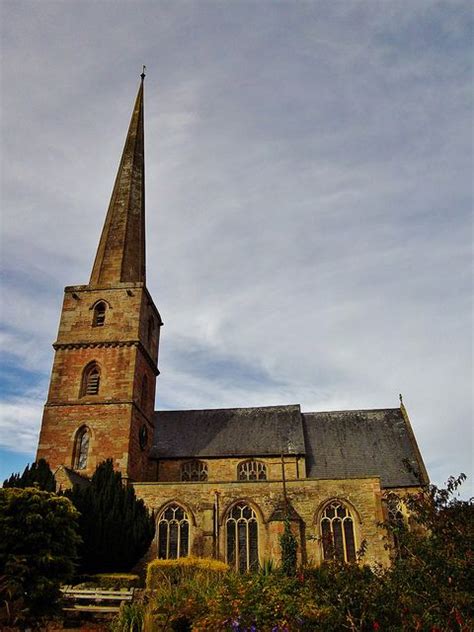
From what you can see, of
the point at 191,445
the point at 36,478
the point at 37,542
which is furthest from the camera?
the point at 191,445

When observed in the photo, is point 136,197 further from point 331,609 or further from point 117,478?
point 331,609

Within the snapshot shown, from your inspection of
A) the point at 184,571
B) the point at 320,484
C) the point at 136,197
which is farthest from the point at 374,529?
the point at 136,197


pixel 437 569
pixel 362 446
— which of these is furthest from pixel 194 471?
pixel 437 569

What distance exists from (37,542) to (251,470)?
55.0ft

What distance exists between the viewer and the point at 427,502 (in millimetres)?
9492

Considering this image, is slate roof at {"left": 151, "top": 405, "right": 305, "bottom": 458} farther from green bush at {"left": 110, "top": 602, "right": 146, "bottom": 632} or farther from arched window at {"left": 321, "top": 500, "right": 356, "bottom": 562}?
green bush at {"left": 110, "top": 602, "right": 146, "bottom": 632}

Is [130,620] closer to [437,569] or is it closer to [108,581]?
[437,569]

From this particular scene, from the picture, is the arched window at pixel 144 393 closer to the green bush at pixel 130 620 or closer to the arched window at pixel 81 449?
the arched window at pixel 81 449

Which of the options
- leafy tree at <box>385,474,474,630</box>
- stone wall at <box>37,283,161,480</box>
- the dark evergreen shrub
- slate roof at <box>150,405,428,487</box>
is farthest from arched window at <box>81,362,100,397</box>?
leafy tree at <box>385,474,474,630</box>

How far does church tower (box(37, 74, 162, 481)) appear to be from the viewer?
25375mm

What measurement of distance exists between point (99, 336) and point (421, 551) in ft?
73.7

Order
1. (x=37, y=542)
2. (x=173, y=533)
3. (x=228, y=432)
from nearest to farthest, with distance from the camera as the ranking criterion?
(x=37, y=542), (x=173, y=533), (x=228, y=432)

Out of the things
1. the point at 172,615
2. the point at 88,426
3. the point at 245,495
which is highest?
the point at 88,426

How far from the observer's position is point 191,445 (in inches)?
1173
